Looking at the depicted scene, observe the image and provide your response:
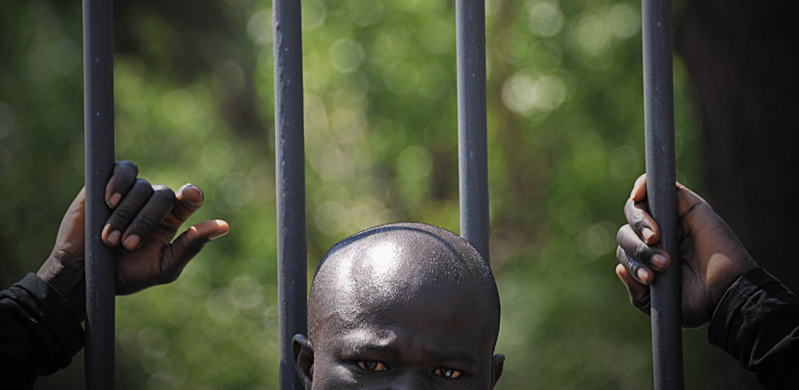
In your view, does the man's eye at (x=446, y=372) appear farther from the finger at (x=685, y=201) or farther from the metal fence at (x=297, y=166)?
the finger at (x=685, y=201)

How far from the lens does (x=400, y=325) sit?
1384 millimetres

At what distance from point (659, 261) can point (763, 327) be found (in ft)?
0.93

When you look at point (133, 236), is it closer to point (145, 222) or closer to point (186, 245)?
point (145, 222)

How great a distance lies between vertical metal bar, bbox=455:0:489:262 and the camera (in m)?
1.67

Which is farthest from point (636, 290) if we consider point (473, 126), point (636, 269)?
point (473, 126)

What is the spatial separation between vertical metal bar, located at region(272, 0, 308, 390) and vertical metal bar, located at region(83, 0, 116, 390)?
1.26ft

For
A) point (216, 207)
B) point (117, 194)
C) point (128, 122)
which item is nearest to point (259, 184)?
point (216, 207)

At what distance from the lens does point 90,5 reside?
1.60m

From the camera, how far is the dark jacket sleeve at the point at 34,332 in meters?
1.65

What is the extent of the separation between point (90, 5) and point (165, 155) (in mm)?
7051

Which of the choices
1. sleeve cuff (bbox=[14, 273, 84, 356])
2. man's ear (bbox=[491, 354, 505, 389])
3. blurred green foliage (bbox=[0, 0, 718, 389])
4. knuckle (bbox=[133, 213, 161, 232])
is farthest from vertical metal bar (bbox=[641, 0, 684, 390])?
blurred green foliage (bbox=[0, 0, 718, 389])

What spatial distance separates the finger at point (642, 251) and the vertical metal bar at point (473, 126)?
0.36 meters

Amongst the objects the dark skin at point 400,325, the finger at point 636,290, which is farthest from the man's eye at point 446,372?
the finger at point 636,290

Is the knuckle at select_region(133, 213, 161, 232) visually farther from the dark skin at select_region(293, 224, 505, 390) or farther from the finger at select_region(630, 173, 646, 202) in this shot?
the finger at select_region(630, 173, 646, 202)
